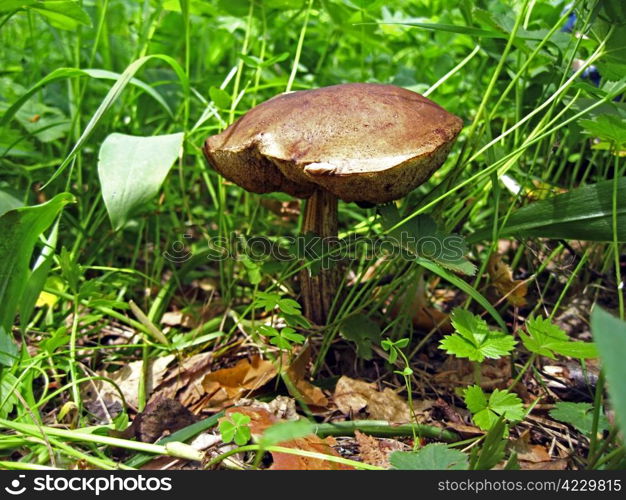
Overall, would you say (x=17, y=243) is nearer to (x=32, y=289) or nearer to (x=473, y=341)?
(x=32, y=289)

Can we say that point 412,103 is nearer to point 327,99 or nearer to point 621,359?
point 327,99

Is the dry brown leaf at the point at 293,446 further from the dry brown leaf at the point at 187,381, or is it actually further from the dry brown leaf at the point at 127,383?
the dry brown leaf at the point at 127,383

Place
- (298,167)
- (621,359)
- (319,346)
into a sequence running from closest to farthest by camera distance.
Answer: (621,359)
(298,167)
(319,346)

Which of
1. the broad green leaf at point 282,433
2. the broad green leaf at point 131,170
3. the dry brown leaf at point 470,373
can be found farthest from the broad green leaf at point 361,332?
the broad green leaf at point 282,433

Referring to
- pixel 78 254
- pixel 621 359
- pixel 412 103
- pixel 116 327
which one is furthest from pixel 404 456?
pixel 78 254

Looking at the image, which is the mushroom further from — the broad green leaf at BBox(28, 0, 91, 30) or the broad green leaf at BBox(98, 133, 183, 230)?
the broad green leaf at BBox(28, 0, 91, 30)

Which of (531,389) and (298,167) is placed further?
(531,389)
